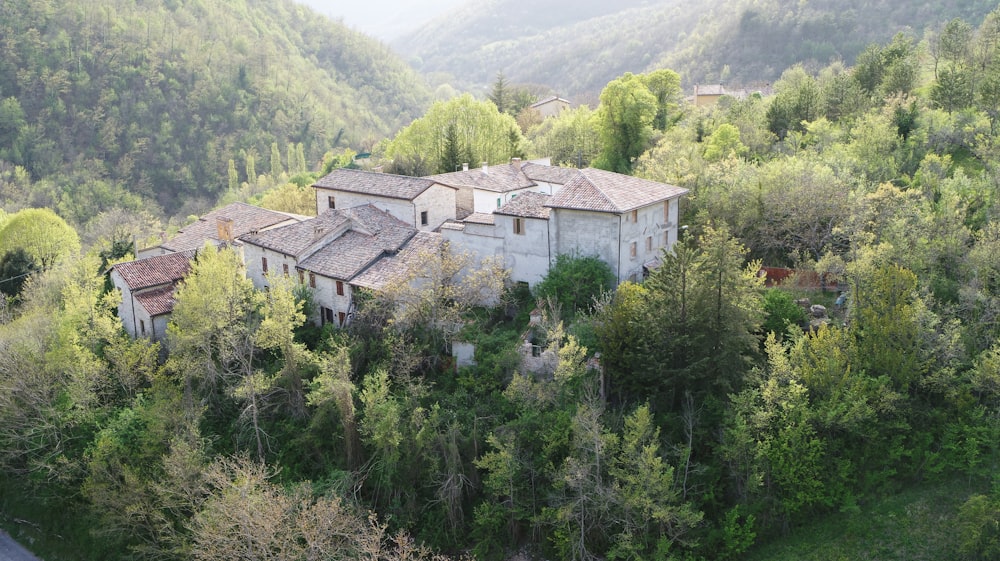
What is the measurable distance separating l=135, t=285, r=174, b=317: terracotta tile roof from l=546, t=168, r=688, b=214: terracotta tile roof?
1918 cm

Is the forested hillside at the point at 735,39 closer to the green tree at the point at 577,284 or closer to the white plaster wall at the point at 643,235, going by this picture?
the white plaster wall at the point at 643,235

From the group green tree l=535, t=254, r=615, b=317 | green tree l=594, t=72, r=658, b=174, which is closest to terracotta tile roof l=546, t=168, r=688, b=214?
green tree l=535, t=254, r=615, b=317

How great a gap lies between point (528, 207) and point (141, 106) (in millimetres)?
78491

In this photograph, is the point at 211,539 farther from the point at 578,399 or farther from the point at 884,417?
the point at 884,417

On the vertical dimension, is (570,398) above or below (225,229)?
below

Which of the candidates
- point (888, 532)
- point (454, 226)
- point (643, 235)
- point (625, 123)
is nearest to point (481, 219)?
point (454, 226)

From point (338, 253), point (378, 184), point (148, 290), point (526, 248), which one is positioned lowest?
point (148, 290)

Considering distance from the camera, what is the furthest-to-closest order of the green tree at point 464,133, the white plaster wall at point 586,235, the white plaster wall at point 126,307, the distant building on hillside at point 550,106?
1. the distant building on hillside at point 550,106
2. the green tree at point 464,133
3. the white plaster wall at point 126,307
4. the white plaster wall at point 586,235

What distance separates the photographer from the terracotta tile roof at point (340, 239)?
3800 centimetres

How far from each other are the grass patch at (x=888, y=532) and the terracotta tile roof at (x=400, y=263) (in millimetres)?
18038

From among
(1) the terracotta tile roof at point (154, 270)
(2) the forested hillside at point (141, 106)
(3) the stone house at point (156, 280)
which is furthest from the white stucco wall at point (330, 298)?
(2) the forested hillside at point (141, 106)

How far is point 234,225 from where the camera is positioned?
47031mm

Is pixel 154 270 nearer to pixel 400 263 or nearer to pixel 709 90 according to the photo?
pixel 400 263

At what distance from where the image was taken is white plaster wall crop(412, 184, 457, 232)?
42250 millimetres
